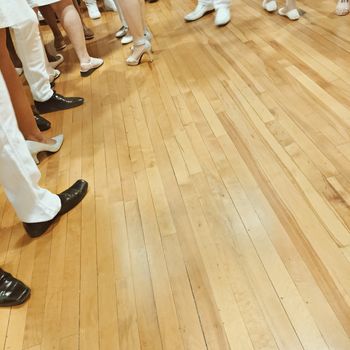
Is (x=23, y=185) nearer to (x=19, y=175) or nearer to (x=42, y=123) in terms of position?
(x=19, y=175)

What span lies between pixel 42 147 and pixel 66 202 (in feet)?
1.30

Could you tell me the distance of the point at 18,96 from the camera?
147 centimetres

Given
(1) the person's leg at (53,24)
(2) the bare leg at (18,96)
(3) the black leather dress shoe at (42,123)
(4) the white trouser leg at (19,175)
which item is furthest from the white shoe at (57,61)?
(4) the white trouser leg at (19,175)

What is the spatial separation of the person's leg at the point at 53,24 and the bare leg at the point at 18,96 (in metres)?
1.50

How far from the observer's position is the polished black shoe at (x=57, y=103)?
196 cm

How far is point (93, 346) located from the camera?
3.03ft

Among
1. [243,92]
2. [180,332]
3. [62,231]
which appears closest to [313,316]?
[180,332]

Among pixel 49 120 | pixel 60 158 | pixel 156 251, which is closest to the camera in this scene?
pixel 156 251

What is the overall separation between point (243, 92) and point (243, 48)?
54 centimetres

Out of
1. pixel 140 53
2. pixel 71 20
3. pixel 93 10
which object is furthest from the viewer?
pixel 93 10

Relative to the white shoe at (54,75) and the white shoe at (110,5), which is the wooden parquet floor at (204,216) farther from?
the white shoe at (110,5)

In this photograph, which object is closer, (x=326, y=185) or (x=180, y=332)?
(x=180, y=332)

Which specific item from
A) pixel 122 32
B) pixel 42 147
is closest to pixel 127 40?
pixel 122 32

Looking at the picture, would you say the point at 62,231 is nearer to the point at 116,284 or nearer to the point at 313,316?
the point at 116,284
